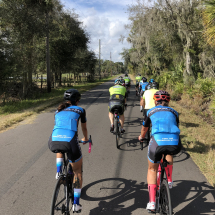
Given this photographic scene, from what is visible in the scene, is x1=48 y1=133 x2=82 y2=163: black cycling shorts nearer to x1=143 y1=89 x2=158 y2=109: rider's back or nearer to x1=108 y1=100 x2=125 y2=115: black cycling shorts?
x1=143 y1=89 x2=158 y2=109: rider's back

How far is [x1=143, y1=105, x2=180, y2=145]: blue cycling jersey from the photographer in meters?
2.64

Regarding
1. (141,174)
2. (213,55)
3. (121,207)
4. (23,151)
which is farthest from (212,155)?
(213,55)

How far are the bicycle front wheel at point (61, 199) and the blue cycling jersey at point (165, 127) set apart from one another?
146 centimetres

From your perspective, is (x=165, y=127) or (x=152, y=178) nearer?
(x=165, y=127)

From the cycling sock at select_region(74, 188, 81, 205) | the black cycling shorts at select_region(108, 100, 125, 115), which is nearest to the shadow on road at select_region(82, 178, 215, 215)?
the cycling sock at select_region(74, 188, 81, 205)

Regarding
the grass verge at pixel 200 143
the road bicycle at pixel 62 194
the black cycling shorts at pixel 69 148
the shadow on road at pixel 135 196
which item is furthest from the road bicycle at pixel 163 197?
the grass verge at pixel 200 143

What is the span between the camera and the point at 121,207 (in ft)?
10.2

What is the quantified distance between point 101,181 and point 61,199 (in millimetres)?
1384

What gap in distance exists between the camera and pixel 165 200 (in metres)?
2.55

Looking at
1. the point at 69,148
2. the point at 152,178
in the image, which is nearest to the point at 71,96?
the point at 69,148

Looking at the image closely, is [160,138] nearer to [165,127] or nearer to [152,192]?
[165,127]

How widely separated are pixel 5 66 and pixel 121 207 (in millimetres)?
11260

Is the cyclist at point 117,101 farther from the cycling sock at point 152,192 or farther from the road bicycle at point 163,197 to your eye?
the cycling sock at point 152,192

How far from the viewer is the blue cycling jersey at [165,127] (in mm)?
2643
